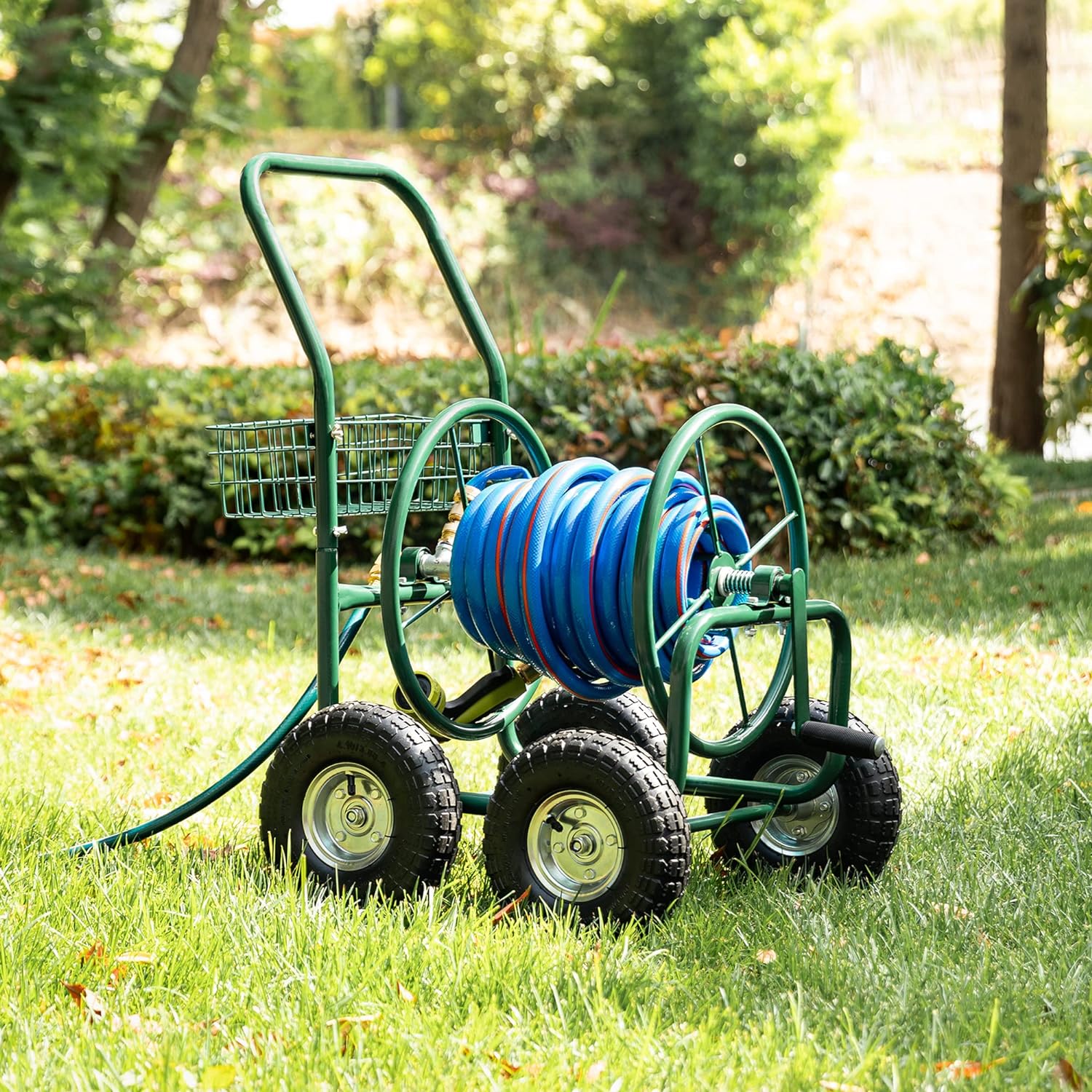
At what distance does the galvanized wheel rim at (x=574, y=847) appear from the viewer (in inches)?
101

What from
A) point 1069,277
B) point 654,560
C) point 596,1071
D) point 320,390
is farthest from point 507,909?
point 1069,277

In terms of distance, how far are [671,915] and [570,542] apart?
30.6 inches

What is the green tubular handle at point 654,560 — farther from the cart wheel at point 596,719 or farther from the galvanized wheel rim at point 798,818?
the cart wheel at point 596,719

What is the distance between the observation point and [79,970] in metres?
2.38

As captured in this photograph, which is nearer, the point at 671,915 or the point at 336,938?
the point at 336,938

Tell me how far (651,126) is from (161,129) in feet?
39.8

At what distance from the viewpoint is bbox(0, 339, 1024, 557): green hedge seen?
716cm

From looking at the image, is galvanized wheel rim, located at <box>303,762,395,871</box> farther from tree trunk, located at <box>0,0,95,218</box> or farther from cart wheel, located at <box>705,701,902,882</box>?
tree trunk, located at <box>0,0,95,218</box>

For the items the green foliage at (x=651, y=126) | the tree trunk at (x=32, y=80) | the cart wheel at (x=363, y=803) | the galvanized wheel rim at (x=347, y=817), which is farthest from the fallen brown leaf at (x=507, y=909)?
the green foliage at (x=651, y=126)

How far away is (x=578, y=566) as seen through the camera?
2627 millimetres

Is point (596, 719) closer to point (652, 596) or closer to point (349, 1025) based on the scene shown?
point (652, 596)

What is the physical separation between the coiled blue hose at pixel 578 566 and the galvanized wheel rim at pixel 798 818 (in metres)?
0.31

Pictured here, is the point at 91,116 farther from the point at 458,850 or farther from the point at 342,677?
the point at 458,850

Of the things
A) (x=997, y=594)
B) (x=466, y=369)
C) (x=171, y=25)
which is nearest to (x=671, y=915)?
(x=997, y=594)
